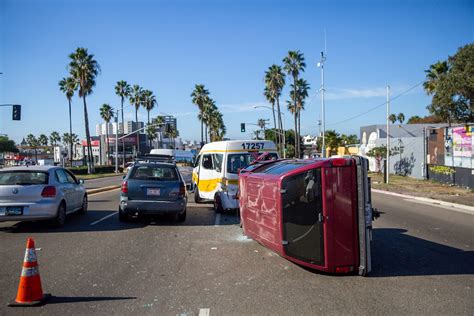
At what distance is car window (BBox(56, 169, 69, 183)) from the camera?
450 inches

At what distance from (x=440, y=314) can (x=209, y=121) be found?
3070 inches

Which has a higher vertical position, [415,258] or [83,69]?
[83,69]

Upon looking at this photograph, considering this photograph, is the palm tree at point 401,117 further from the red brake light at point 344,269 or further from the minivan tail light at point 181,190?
the red brake light at point 344,269

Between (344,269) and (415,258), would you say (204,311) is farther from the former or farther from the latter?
(415,258)

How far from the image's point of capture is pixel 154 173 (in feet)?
39.5

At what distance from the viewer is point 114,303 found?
5445 millimetres

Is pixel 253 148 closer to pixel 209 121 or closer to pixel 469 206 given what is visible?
pixel 469 206

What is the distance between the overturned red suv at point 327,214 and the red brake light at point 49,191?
6.14 metres

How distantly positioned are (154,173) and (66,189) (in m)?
2.20

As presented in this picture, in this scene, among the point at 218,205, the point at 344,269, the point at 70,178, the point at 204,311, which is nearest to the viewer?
the point at 204,311

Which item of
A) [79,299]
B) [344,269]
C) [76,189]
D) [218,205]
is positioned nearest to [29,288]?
[79,299]

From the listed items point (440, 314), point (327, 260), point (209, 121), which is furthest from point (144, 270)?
point (209, 121)

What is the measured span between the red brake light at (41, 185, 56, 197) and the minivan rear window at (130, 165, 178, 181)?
1.93 meters

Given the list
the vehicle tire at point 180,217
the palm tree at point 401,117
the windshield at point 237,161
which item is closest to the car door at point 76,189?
the vehicle tire at point 180,217
